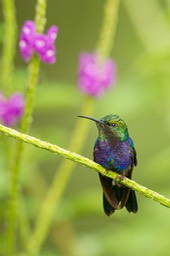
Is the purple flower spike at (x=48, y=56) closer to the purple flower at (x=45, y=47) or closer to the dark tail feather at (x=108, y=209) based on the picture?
the purple flower at (x=45, y=47)

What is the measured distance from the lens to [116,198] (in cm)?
283

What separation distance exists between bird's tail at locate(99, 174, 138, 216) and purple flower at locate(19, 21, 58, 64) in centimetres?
60

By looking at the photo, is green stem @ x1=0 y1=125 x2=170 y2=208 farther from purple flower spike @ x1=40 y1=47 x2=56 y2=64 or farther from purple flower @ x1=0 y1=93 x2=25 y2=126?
purple flower @ x1=0 y1=93 x2=25 y2=126

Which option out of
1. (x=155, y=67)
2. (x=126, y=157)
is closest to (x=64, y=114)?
(x=155, y=67)

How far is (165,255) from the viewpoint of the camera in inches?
144

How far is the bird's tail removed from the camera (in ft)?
8.99

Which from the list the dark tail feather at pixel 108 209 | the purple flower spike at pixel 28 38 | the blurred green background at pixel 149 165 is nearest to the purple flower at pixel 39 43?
the purple flower spike at pixel 28 38

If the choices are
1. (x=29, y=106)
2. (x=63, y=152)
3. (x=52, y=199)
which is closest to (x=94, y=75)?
(x=52, y=199)

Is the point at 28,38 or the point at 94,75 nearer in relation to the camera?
the point at 28,38

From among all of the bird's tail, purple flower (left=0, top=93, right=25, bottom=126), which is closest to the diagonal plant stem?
purple flower (left=0, top=93, right=25, bottom=126)

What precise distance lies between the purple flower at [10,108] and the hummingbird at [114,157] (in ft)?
2.85

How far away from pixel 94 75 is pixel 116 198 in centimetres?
148

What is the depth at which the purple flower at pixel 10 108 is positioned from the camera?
376cm

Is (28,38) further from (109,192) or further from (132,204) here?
(132,204)
